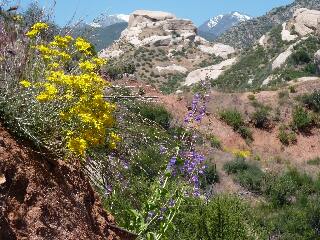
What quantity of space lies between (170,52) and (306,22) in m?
27.2

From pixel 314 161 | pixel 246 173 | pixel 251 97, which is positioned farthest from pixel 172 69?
pixel 246 173

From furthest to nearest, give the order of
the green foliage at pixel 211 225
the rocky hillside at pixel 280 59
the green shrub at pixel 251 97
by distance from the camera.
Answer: the rocky hillside at pixel 280 59 < the green shrub at pixel 251 97 < the green foliage at pixel 211 225

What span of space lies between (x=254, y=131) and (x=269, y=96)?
4472 mm

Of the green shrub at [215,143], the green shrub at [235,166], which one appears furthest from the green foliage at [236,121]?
the green shrub at [235,166]

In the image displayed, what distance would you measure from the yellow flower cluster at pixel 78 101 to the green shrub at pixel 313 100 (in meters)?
30.8

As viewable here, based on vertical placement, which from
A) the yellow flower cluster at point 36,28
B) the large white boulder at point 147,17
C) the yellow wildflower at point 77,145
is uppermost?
the yellow flower cluster at point 36,28

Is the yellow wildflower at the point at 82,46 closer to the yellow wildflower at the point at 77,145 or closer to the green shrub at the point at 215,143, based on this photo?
the yellow wildflower at the point at 77,145

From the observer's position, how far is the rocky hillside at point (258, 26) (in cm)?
10719

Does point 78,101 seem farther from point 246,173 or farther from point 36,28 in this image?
point 246,173

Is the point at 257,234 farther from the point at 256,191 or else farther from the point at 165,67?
the point at 165,67

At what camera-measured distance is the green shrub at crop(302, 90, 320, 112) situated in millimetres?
33000

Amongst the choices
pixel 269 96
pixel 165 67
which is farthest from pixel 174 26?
pixel 269 96

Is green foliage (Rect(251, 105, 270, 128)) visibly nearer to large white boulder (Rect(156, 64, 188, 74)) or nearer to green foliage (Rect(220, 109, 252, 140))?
green foliage (Rect(220, 109, 252, 140))

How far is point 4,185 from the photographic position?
3105mm
